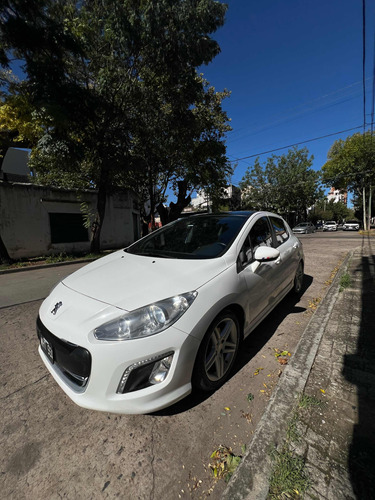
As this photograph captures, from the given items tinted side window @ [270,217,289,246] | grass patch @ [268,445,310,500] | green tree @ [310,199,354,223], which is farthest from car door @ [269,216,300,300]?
green tree @ [310,199,354,223]

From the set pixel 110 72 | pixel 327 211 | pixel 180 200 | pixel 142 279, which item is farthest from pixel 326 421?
pixel 327 211

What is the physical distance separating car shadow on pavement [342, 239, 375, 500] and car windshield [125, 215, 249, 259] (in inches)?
61.6

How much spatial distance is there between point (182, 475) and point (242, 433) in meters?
0.48

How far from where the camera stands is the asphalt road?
4.27 ft

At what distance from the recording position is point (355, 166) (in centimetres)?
2505

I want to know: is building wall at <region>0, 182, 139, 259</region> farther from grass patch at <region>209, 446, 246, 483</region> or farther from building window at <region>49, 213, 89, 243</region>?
grass patch at <region>209, 446, 246, 483</region>

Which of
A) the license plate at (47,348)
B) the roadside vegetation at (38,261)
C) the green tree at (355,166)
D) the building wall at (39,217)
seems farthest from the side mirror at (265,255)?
the green tree at (355,166)

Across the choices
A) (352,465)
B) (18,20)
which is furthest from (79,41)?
(352,465)

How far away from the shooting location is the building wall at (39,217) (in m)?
9.76

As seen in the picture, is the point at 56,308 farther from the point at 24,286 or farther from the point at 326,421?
the point at 24,286

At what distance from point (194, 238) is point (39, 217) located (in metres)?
10.6

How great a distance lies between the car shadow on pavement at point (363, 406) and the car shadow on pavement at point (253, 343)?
0.82 metres

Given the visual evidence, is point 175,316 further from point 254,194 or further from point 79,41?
point 254,194

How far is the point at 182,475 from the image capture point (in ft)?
4.43
